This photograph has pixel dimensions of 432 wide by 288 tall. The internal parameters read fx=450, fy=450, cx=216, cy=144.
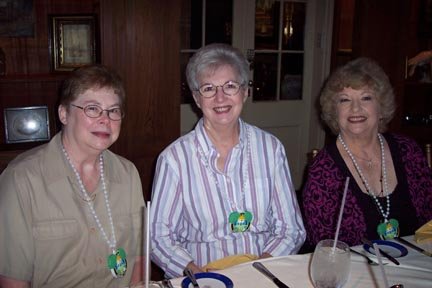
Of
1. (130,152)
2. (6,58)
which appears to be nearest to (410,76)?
(130,152)

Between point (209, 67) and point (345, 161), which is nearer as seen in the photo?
point (209, 67)

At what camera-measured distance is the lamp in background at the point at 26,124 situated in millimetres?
2701

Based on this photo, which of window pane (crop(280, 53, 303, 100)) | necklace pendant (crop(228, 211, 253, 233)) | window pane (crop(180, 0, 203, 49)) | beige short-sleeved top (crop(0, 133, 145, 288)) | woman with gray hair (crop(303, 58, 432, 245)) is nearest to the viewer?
beige short-sleeved top (crop(0, 133, 145, 288))

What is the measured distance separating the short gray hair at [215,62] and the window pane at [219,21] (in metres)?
2.07

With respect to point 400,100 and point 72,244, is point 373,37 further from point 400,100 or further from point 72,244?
point 72,244

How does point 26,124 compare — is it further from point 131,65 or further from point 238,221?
point 238,221

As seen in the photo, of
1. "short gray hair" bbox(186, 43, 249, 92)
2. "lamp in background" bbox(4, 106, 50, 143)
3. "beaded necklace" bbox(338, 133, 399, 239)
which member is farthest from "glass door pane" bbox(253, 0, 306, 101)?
"short gray hair" bbox(186, 43, 249, 92)

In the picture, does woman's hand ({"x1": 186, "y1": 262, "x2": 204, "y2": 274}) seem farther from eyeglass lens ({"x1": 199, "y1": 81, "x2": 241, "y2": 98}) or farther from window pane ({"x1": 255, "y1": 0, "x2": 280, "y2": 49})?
window pane ({"x1": 255, "y1": 0, "x2": 280, "y2": 49})

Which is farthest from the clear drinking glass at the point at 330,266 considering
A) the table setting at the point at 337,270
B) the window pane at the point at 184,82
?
the window pane at the point at 184,82

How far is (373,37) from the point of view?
3.56m

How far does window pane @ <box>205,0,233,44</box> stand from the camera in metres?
3.75

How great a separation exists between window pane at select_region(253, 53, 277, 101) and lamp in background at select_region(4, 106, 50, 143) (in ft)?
6.52

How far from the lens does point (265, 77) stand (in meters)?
4.15

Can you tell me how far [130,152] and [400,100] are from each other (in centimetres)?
225
